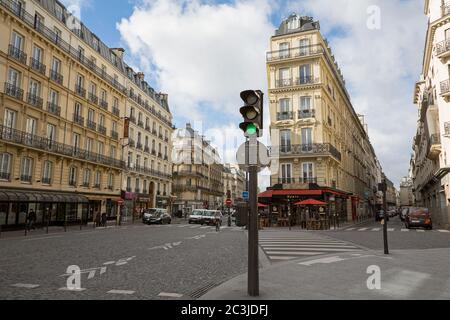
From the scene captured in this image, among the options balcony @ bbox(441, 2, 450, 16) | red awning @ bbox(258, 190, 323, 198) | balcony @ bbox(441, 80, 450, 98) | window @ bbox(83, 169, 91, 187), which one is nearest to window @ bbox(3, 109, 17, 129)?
window @ bbox(83, 169, 91, 187)

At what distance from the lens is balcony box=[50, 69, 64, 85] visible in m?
27.4

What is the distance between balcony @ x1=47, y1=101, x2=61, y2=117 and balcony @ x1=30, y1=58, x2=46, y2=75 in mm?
2423

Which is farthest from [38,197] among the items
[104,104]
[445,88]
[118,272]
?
[445,88]

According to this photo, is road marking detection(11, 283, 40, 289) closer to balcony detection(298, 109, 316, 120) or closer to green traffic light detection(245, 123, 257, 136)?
green traffic light detection(245, 123, 257, 136)

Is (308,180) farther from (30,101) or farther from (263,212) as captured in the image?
(30,101)

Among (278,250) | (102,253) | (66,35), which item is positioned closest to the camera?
(102,253)

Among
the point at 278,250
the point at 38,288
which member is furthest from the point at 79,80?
the point at 38,288

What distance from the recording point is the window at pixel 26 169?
80.2ft

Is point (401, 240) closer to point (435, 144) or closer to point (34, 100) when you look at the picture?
point (435, 144)

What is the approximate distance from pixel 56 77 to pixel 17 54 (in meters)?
4.17

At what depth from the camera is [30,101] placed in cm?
2506

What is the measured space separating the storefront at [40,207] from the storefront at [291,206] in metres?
15.7

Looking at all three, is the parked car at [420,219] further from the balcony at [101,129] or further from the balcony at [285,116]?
the balcony at [101,129]

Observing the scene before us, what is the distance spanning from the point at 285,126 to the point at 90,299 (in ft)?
Result: 92.0
